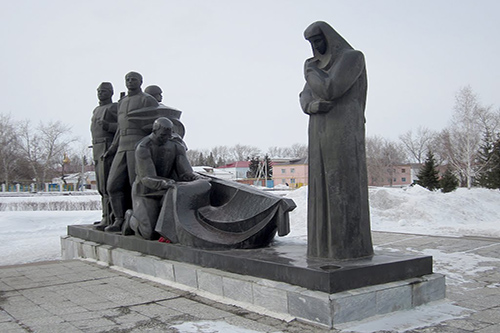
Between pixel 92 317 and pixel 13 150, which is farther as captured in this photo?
pixel 13 150

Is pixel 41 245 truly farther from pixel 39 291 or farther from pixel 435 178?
pixel 435 178

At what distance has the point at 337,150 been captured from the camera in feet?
14.9

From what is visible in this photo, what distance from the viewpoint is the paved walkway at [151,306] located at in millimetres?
3910

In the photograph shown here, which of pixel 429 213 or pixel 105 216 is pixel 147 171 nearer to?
pixel 105 216

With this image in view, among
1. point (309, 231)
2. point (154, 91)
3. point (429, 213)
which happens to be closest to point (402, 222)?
point (429, 213)

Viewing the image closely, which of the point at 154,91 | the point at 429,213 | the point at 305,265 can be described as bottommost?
the point at 429,213

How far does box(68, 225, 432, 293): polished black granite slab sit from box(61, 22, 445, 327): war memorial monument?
0.01 metres

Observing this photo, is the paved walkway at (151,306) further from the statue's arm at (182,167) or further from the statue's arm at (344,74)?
the statue's arm at (344,74)

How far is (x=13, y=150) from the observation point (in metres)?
48.0

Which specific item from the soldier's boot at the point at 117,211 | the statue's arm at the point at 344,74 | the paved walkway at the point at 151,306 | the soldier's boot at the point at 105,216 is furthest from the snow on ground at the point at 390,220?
the statue's arm at the point at 344,74

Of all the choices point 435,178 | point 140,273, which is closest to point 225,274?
point 140,273

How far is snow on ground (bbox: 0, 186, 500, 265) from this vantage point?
11.2 m

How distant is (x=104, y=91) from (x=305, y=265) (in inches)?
242

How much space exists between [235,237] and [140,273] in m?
1.67
